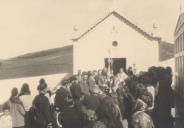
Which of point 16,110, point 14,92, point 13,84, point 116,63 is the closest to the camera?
point 14,92

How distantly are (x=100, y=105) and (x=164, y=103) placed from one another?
1.88 m

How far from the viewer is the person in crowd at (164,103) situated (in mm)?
8359

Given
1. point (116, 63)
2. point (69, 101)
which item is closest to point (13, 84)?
point (69, 101)

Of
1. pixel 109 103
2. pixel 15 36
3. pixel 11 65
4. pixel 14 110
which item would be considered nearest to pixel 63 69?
pixel 11 65

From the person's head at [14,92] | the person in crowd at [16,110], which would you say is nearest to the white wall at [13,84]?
the person in crowd at [16,110]

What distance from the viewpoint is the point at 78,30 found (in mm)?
40125

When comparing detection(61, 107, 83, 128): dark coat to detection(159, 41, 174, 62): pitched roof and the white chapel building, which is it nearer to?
the white chapel building

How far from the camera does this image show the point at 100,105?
6887mm

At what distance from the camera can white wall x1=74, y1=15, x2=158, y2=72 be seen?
131 ft

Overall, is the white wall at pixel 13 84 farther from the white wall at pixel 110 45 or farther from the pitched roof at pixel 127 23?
the pitched roof at pixel 127 23

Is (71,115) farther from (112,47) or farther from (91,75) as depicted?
(112,47)

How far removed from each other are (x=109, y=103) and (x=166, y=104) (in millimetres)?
1786

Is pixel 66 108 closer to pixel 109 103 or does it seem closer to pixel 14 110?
pixel 109 103

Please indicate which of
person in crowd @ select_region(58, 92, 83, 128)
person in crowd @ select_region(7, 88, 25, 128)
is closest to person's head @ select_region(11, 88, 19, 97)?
person in crowd @ select_region(7, 88, 25, 128)
